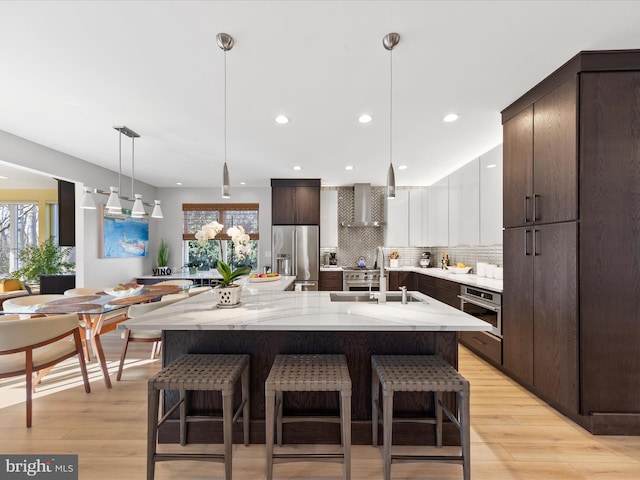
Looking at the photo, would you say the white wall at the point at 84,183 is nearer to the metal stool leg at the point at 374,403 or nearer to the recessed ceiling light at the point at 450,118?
the metal stool leg at the point at 374,403

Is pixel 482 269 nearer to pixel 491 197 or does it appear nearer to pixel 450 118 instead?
pixel 491 197

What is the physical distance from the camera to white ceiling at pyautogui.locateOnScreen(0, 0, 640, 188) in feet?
5.48

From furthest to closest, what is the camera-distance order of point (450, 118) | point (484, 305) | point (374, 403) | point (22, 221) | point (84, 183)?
point (22, 221), point (84, 183), point (484, 305), point (450, 118), point (374, 403)

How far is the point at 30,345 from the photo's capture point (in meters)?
2.17

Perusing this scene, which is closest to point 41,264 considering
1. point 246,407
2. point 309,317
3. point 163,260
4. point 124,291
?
point 163,260

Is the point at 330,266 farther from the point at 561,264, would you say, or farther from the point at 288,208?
the point at 561,264

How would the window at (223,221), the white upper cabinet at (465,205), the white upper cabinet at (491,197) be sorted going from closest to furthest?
the white upper cabinet at (491,197), the white upper cabinet at (465,205), the window at (223,221)

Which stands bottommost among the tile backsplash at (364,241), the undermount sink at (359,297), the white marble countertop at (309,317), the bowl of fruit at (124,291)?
the bowl of fruit at (124,291)

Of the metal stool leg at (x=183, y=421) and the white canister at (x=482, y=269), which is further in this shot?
the white canister at (x=482, y=269)

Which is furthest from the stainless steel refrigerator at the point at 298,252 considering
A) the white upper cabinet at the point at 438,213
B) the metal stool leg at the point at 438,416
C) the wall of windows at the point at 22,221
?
the wall of windows at the point at 22,221

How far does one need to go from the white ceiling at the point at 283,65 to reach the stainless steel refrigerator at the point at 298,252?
211 centimetres

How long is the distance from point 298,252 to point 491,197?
10.5 feet

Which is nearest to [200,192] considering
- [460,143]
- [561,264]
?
[460,143]

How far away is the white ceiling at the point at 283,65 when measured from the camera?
5.48 ft
